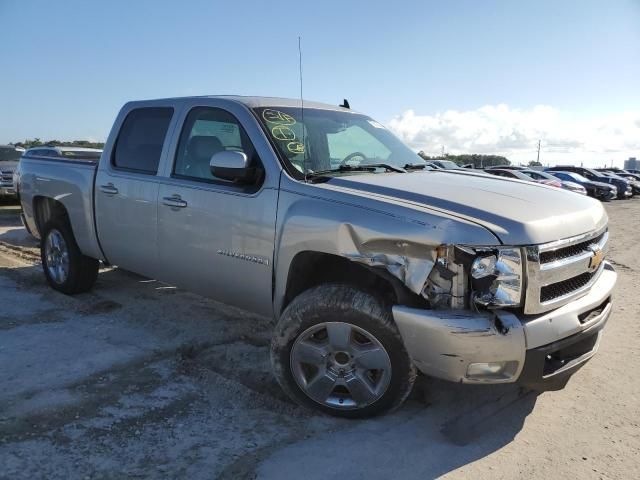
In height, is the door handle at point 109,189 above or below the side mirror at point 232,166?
below

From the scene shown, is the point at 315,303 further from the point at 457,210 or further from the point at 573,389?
the point at 573,389

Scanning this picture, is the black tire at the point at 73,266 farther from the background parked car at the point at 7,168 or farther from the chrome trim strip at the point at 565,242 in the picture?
the background parked car at the point at 7,168

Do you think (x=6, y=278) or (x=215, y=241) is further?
(x=6, y=278)

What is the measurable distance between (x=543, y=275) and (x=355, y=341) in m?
1.10

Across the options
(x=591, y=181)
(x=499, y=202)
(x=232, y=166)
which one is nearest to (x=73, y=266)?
(x=232, y=166)

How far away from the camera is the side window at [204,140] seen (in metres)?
3.92

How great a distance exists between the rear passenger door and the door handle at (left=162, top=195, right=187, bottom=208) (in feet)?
0.52

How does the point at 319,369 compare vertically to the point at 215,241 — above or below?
below

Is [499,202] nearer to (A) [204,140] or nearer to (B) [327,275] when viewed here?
(B) [327,275]

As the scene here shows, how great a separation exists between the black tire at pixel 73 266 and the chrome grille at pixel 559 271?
4422 mm

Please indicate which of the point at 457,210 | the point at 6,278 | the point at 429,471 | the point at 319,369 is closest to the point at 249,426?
the point at 319,369

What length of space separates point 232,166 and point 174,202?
818 mm

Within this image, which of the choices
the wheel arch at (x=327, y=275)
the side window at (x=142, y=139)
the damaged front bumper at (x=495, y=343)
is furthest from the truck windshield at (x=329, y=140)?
the damaged front bumper at (x=495, y=343)

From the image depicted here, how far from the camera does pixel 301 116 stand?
13.3ft
